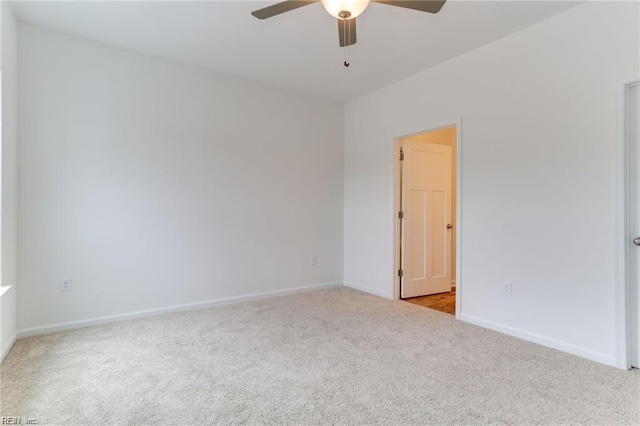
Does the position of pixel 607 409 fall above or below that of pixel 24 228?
below

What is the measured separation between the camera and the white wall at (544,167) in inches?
92.7

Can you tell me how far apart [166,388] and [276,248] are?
7.61 ft

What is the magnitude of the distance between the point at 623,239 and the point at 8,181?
441 cm

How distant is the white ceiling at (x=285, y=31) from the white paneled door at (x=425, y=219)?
1152 mm

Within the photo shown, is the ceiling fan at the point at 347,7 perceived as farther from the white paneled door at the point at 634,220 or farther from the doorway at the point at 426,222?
the doorway at the point at 426,222

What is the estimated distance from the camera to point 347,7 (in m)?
1.82

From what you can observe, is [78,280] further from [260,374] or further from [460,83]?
[460,83]

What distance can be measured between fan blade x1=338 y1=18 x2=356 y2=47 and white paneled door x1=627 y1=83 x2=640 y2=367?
1.93m

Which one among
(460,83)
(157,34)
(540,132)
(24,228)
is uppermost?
(157,34)

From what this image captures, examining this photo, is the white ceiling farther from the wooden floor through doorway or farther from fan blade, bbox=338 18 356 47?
the wooden floor through doorway

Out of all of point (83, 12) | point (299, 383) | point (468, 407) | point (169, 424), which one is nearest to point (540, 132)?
point (468, 407)

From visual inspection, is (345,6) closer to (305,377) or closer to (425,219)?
(305,377)

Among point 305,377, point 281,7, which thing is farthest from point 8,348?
point 281,7

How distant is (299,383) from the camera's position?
2.07 metres
